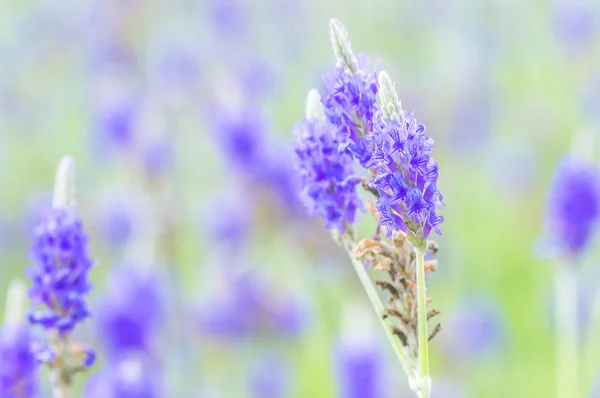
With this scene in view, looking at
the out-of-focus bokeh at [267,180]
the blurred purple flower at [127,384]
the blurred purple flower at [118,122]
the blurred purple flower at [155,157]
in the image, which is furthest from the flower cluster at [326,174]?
the blurred purple flower at [118,122]

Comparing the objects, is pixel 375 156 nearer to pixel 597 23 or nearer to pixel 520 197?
pixel 520 197

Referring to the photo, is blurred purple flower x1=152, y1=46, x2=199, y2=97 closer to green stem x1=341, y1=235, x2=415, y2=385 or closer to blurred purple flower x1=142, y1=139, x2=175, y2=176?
blurred purple flower x1=142, y1=139, x2=175, y2=176

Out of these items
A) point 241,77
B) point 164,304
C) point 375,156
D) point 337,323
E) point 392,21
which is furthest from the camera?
point 392,21

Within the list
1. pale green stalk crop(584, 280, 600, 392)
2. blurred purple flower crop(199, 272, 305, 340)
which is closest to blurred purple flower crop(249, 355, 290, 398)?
blurred purple flower crop(199, 272, 305, 340)

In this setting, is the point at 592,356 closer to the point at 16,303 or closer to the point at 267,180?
the point at 267,180

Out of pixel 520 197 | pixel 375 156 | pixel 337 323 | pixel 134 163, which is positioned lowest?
pixel 375 156

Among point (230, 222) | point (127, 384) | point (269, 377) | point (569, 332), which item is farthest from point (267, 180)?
point (127, 384)

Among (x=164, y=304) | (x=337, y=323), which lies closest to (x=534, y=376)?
(x=337, y=323)
